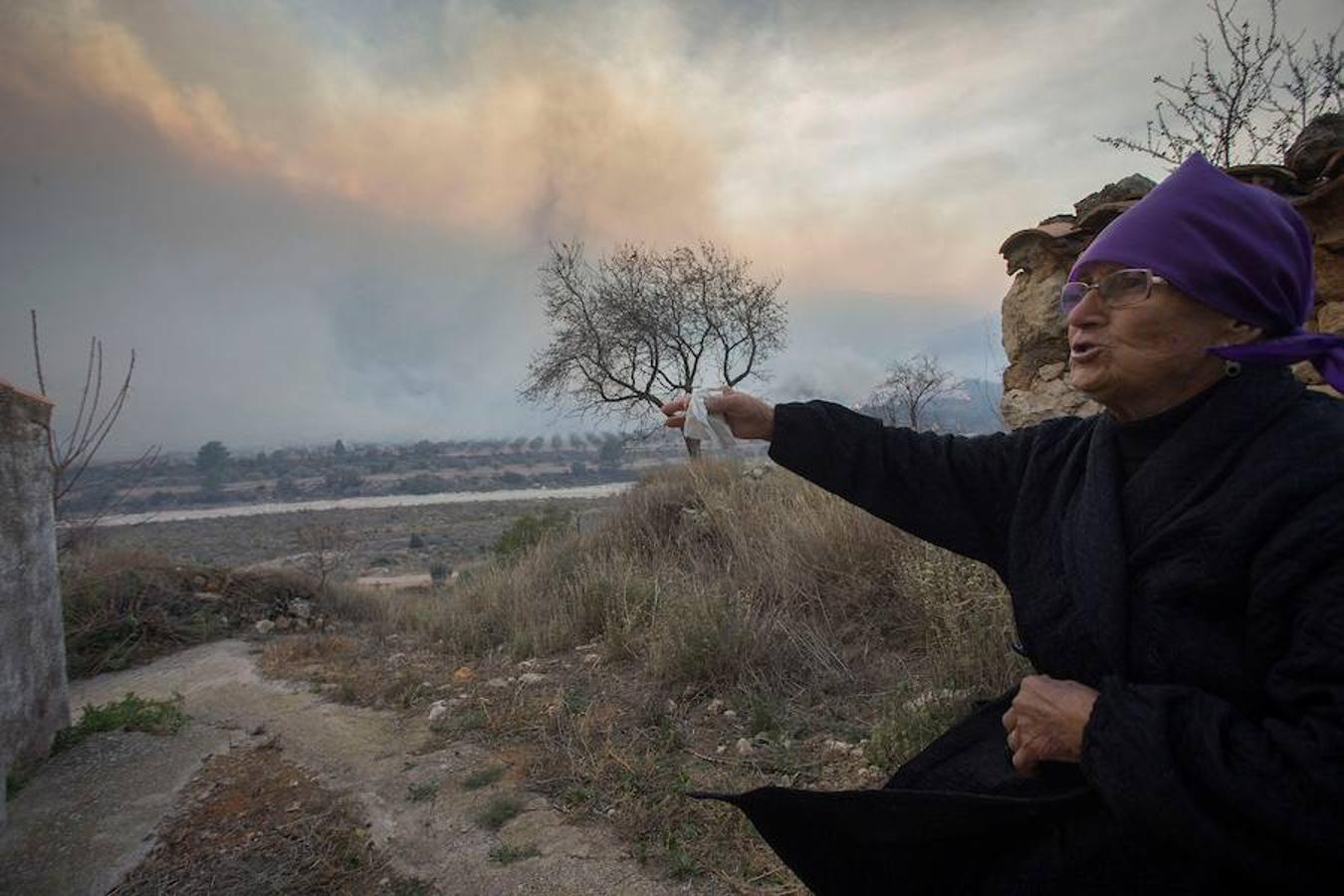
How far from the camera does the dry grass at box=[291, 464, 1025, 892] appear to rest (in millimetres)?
3205

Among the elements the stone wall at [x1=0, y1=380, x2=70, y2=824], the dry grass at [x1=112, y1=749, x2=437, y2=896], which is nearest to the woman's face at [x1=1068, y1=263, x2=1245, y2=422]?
the dry grass at [x1=112, y1=749, x2=437, y2=896]

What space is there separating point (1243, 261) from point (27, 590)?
560 cm

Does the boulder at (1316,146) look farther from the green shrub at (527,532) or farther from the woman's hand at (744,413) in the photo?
the green shrub at (527,532)

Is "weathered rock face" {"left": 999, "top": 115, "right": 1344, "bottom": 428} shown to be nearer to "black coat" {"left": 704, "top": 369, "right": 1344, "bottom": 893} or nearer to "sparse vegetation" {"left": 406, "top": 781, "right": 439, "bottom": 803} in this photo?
"black coat" {"left": 704, "top": 369, "right": 1344, "bottom": 893}

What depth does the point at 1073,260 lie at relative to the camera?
198 inches

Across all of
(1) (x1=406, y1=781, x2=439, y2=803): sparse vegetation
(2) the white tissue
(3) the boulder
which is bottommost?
(1) (x1=406, y1=781, x2=439, y2=803): sparse vegetation

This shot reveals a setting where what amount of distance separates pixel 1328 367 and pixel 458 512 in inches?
1500

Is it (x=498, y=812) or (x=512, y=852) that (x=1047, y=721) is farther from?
(x=498, y=812)

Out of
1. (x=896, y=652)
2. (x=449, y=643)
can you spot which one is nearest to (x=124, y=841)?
(x=449, y=643)

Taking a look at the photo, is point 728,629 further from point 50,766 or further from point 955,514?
point 50,766

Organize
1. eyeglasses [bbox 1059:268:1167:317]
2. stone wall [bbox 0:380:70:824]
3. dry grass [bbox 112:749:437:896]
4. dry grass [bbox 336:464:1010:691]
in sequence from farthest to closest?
dry grass [bbox 336:464:1010:691] → stone wall [bbox 0:380:70:824] → dry grass [bbox 112:749:437:896] → eyeglasses [bbox 1059:268:1167:317]

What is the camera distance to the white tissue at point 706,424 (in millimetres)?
2029

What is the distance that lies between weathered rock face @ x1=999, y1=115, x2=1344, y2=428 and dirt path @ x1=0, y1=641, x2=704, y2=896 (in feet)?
13.6

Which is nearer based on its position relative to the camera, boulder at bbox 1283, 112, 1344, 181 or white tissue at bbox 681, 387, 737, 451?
white tissue at bbox 681, 387, 737, 451
